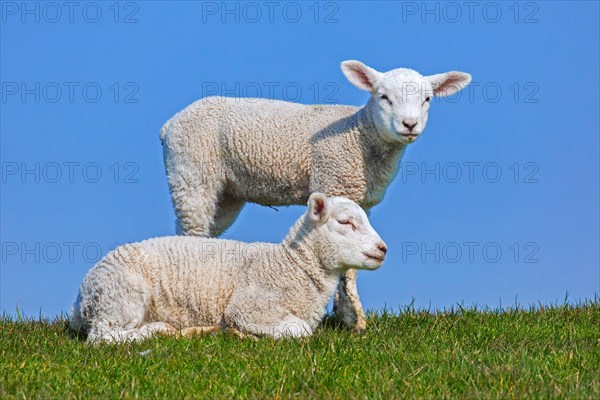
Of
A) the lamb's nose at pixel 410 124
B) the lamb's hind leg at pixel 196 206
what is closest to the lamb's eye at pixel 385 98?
the lamb's nose at pixel 410 124

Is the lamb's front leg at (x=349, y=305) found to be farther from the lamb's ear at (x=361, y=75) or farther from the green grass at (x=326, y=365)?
the lamb's ear at (x=361, y=75)

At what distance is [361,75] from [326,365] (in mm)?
4241

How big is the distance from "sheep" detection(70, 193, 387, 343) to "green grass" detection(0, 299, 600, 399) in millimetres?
300

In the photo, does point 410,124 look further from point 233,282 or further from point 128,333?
point 128,333

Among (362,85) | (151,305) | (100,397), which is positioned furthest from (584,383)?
(362,85)

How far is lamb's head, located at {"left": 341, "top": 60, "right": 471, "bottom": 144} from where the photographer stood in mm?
9664

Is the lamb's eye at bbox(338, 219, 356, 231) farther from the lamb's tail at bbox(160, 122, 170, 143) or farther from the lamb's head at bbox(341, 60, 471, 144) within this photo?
the lamb's tail at bbox(160, 122, 170, 143)

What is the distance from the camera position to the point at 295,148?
10.1 m

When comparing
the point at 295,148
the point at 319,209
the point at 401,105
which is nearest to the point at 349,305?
the point at 319,209

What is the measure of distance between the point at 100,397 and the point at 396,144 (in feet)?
15.7

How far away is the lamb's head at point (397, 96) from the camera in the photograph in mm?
9664

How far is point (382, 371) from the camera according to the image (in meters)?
6.77

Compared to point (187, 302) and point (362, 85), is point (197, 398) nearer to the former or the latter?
point (187, 302)

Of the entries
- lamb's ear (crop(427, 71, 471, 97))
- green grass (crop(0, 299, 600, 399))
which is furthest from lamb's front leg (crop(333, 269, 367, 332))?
lamb's ear (crop(427, 71, 471, 97))
